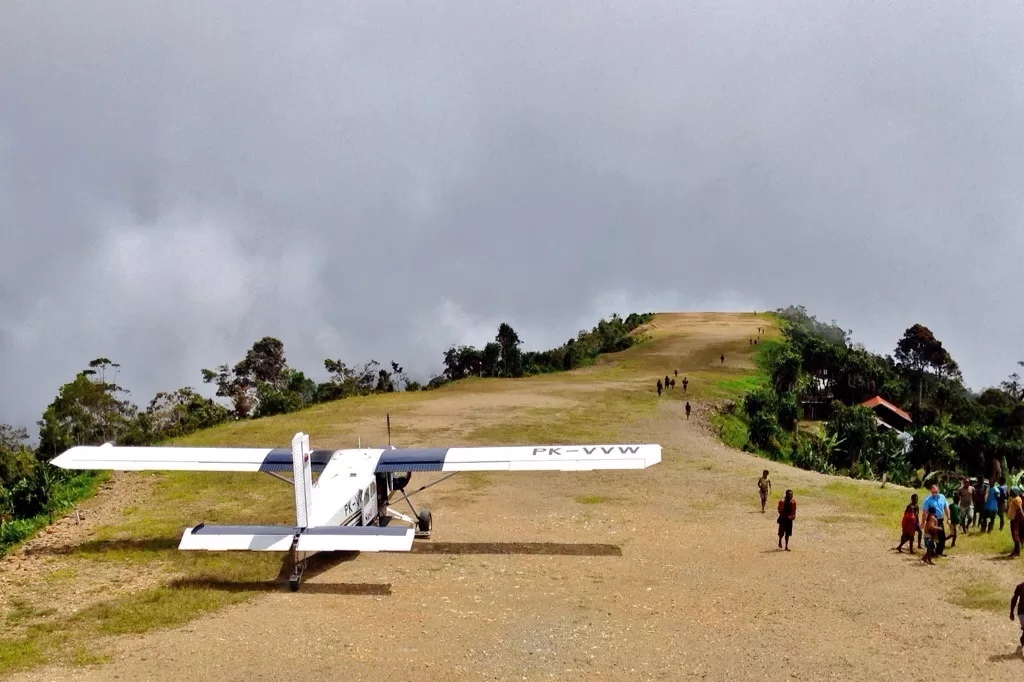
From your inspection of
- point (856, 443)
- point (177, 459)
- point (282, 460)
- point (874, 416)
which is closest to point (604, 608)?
point (282, 460)

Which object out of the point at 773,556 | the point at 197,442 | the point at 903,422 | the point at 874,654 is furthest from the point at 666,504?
the point at 903,422

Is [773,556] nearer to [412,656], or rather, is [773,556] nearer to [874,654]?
[874,654]

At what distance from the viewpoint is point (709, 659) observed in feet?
40.9

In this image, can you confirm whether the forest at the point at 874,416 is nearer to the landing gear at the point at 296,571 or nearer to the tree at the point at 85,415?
the landing gear at the point at 296,571

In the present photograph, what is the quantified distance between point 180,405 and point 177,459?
3491 cm

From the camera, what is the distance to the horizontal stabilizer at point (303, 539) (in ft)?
47.1

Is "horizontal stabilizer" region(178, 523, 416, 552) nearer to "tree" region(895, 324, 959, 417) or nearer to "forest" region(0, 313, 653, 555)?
"forest" region(0, 313, 653, 555)

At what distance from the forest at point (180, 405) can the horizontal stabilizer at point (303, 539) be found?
24.6 ft

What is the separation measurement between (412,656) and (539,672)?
2249mm

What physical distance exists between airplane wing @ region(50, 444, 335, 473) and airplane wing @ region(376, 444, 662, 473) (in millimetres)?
2368

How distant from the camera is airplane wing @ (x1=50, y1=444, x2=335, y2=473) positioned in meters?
18.8

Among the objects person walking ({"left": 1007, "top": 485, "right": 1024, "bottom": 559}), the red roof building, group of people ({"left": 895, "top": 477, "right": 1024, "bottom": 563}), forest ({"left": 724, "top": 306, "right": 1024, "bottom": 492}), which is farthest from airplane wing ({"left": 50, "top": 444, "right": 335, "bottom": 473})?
the red roof building

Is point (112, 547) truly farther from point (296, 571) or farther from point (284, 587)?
point (296, 571)

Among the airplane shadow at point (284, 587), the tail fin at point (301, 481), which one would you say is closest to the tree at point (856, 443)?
the airplane shadow at point (284, 587)
